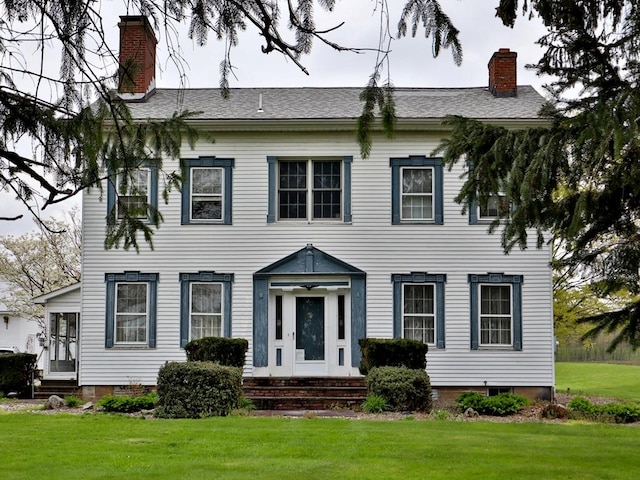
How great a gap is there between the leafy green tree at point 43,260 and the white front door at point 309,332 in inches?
692

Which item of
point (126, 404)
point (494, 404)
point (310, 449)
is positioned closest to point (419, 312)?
point (494, 404)

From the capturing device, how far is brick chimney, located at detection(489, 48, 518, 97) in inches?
882

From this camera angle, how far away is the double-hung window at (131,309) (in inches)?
787

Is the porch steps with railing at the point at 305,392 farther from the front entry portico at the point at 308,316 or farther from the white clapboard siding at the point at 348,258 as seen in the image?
the white clapboard siding at the point at 348,258

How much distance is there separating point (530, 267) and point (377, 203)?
3745 mm

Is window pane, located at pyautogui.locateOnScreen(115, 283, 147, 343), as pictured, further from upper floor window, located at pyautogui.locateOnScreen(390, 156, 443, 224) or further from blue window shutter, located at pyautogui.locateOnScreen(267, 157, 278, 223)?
upper floor window, located at pyautogui.locateOnScreen(390, 156, 443, 224)

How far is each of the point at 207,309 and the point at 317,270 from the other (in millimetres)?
2666

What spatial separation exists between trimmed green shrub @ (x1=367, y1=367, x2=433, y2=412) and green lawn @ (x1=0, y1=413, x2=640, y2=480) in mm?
1651

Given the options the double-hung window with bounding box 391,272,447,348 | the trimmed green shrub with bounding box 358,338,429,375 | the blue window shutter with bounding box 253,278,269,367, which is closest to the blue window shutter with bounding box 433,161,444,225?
the double-hung window with bounding box 391,272,447,348

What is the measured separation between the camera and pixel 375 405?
635 inches

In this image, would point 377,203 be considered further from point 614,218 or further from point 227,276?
point 614,218

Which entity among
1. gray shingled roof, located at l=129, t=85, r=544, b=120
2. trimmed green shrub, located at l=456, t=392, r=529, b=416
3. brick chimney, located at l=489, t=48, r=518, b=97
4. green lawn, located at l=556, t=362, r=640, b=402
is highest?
brick chimney, located at l=489, t=48, r=518, b=97

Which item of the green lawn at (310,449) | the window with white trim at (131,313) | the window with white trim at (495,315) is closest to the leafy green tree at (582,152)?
the green lawn at (310,449)

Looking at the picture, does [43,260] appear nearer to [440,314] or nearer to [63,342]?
[63,342]
